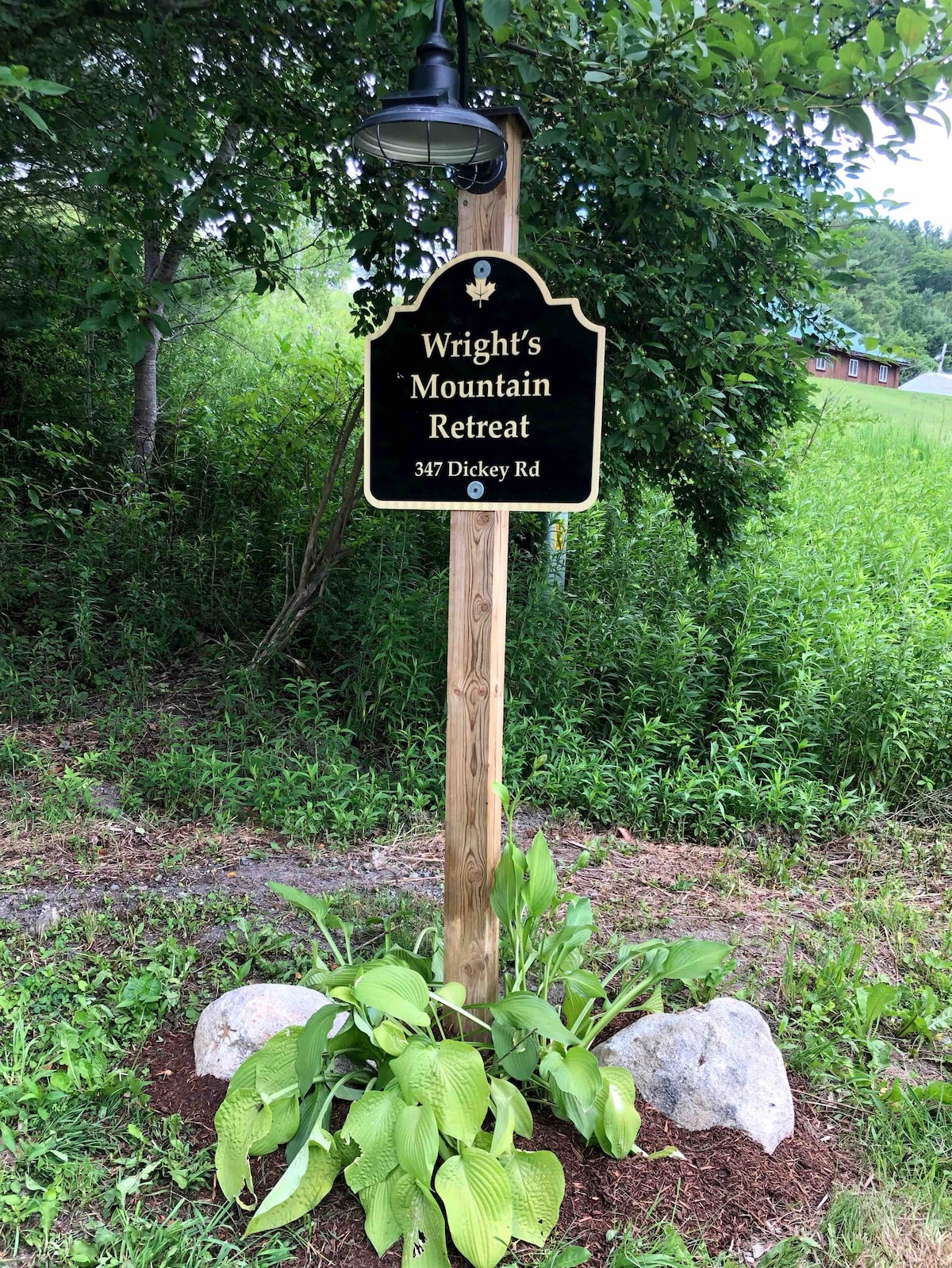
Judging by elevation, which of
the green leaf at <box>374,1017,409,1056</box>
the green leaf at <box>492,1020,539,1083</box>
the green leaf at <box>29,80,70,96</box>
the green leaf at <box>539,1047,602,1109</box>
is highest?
the green leaf at <box>29,80,70,96</box>

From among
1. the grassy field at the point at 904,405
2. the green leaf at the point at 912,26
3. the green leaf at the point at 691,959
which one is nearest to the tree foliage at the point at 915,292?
the grassy field at the point at 904,405

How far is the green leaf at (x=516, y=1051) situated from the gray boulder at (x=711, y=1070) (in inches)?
12.0

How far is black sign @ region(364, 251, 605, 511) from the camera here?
217cm

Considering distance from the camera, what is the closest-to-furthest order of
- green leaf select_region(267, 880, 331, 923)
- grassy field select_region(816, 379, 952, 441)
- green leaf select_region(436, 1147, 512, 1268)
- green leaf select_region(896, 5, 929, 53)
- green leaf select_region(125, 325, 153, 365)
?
green leaf select_region(436, 1147, 512, 1268) → green leaf select_region(896, 5, 929, 53) → green leaf select_region(267, 880, 331, 923) → green leaf select_region(125, 325, 153, 365) → grassy field select_region(816, 379, 952, 441)

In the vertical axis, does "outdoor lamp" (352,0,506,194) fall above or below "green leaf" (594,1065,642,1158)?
above

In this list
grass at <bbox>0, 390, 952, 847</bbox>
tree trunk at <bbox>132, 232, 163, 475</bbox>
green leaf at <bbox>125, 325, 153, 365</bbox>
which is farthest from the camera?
tree trunk at <bbox>132, 232, 163, 475</bbox>

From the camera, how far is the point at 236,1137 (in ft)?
6.41

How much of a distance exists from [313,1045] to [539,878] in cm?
70

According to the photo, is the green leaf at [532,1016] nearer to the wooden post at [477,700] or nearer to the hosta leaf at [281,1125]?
the wooden post at [477,700]

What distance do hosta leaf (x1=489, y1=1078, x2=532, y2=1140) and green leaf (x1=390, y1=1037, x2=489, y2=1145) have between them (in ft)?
0.55

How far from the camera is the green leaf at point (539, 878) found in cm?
235

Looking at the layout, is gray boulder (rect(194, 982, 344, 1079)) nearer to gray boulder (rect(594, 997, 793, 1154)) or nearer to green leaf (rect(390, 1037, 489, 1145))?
green leaf (rect(390, 1037, 489, 1145))

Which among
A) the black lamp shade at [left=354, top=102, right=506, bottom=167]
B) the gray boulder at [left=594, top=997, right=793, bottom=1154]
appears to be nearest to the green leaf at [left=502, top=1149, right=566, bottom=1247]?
the gray boulder at [left=594, top=997, right=793, bottom=1154]

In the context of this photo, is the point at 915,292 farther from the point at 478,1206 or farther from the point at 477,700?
the point at 478,1206
